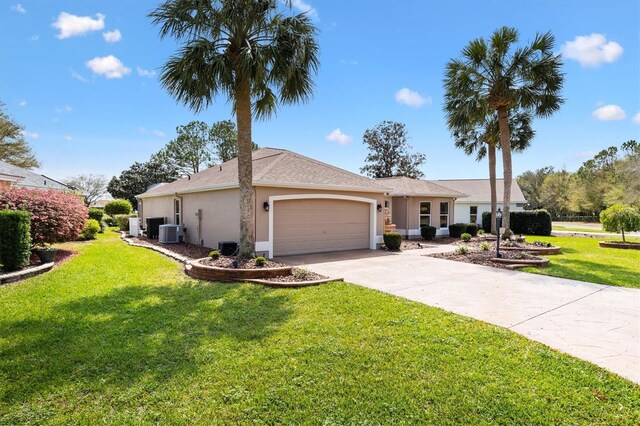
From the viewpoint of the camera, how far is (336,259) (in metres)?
11.4

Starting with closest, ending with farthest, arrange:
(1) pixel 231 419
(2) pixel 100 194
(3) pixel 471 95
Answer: (1) pixel 231 419 → (3) pixel 471 95 → (2) pixel 100 194

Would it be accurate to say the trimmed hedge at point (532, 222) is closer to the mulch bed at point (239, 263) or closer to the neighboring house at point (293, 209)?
the neighboring house at point (293, 209)

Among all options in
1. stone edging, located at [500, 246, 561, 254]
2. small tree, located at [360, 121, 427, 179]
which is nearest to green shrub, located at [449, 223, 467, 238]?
stone edging, located at [500, 246, 561, 254]

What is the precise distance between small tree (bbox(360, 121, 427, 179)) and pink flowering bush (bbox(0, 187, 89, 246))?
35.4 metres

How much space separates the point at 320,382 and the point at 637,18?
45.5 feet

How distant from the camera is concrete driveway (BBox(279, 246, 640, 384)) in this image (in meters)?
4.45

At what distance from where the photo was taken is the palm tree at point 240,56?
326 inches

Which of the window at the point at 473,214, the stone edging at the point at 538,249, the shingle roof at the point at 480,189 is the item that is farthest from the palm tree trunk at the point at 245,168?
the window at the point at 473,214

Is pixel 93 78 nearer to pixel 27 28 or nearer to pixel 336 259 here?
pixel 27 28

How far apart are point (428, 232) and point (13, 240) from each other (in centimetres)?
1782

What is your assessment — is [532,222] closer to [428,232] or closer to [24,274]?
[428,232]

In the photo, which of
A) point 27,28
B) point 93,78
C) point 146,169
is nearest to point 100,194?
point 146,169

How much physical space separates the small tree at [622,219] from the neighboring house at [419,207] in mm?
7578

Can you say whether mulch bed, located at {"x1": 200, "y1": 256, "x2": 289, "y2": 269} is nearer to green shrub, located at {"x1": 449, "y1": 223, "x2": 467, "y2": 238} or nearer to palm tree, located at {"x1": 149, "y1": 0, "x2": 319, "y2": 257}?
palm tree, located at {"x1": 149, "y1": 0, "x2": 319, "y2": 257}
